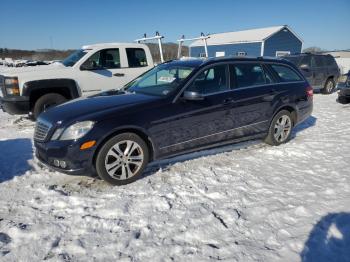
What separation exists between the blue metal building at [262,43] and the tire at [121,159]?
27902 mm

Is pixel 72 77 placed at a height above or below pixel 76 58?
below

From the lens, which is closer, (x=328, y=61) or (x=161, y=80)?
(x=161, y=80)

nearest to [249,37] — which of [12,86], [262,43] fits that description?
[262,43]

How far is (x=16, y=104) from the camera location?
6.55 metres

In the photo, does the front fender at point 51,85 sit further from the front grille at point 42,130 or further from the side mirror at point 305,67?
the side mirror at point 305,67

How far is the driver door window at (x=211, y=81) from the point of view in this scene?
4.75 metres

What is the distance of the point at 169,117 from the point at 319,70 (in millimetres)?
10879

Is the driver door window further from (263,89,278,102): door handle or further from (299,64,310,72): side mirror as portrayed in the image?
(299,64,310,72): side mirror

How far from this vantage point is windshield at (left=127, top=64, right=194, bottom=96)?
4.67 m

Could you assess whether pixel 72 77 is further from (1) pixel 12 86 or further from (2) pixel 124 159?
(2) pixel 124 159

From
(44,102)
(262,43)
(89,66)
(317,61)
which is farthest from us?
(262,43)

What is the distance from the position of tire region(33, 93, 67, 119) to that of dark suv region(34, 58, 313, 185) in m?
2.42

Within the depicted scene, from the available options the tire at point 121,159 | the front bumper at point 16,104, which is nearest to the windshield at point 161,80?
the tire at point 121,159

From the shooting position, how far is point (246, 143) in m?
6.13
